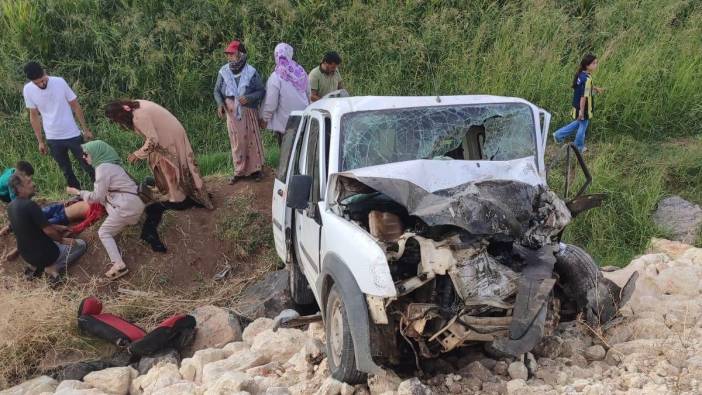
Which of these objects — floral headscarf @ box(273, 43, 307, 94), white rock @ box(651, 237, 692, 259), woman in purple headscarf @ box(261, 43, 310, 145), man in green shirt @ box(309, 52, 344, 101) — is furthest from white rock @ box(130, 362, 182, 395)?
white rock @ box(651, 237, 692, 259)

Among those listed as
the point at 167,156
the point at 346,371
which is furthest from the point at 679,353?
the point at 167,156

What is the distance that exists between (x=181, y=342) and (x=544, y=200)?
3.39 meters

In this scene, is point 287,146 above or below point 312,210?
above

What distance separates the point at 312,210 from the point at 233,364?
4.22 feet

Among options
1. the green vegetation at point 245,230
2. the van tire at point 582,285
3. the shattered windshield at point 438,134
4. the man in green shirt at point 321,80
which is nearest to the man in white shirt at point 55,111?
the green vegetation at point 245,230

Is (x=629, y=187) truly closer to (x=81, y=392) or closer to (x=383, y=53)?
(x=383, y=53)

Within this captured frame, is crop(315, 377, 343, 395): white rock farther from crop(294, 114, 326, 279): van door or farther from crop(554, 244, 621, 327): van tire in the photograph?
crop(554, 244, 621, 327): van tire

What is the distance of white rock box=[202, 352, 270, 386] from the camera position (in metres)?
4.26

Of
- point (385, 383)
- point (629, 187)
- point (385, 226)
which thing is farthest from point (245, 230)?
point (629, 187)

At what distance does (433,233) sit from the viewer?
3.43 m

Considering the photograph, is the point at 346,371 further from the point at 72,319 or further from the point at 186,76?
the point at 186,76

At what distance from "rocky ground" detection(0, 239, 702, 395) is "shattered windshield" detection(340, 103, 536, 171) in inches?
53.9

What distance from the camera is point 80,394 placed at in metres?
4.23

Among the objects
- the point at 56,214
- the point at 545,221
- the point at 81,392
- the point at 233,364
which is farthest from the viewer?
the point at 56,214
